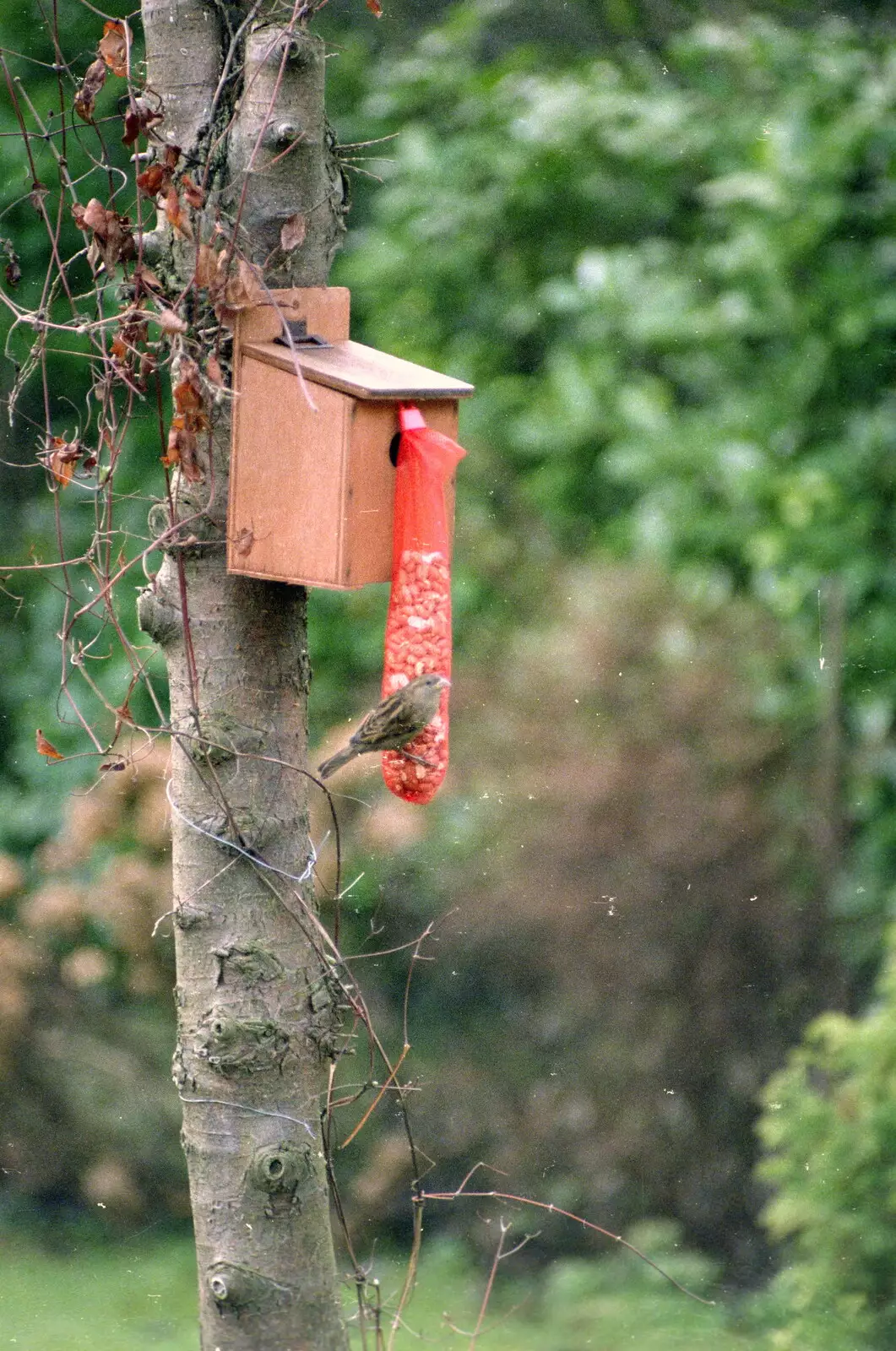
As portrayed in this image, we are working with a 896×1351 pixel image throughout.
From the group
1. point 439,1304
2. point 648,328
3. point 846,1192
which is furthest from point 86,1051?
point 648,328

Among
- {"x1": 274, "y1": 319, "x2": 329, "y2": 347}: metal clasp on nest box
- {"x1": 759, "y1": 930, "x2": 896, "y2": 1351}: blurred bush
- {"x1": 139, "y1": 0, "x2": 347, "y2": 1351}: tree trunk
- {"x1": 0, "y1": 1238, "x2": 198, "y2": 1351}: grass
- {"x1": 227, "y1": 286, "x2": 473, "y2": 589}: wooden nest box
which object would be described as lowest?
{"x1": 0, "y1": 1238, "x2": 198, "y2": 1351}: grass

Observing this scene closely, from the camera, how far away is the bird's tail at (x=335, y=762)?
151 cm

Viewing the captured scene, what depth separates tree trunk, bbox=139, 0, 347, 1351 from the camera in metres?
1.46

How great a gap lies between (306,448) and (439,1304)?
94.6 inches

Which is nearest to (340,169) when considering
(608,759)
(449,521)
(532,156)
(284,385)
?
(284,385)

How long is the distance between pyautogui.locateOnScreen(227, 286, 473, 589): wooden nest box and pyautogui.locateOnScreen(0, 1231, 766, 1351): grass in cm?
218

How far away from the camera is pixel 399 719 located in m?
1.53

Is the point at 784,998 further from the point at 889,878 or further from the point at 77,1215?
the point at 77,1215

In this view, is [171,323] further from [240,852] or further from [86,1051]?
[86,1051]

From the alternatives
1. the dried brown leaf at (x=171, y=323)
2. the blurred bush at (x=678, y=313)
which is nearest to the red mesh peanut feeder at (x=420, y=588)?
the dried brown leaf at (x=171, y=323)

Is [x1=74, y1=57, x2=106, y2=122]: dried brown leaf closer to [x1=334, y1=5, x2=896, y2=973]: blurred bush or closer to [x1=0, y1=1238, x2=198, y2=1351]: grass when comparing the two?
[x1=334, y1=5, x2=896, y2=973]: blurred bush

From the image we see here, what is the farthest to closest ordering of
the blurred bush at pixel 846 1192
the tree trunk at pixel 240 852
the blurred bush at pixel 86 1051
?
the blurred bush at pixel 86 1051, the blurred bush at pixel 846 1192, the tree trunk at pixel 240 852

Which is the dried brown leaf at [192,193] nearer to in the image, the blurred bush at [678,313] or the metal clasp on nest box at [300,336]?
the metal clasp on nest box at [300,336]

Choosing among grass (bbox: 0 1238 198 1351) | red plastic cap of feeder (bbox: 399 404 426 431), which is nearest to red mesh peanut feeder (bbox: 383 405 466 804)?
red plastic cap of feeder (bbox: 399 404 426 431)
